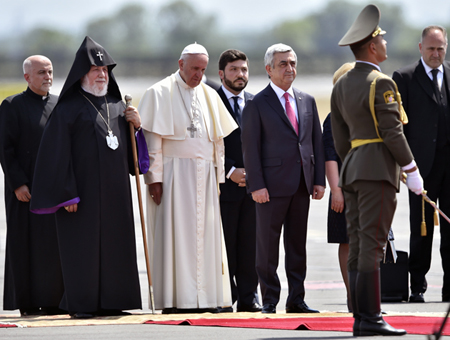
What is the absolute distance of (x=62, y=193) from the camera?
24.0ft

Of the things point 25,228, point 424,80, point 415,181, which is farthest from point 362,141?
point 25,228

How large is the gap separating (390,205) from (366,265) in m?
0.42

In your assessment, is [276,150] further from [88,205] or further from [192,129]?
[88,205]

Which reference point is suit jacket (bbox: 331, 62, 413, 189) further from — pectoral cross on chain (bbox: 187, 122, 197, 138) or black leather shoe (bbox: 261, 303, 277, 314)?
pectoral cross on chain (bbox: 187, 122, 197, 138)

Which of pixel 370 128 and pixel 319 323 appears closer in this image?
pixel 370 128

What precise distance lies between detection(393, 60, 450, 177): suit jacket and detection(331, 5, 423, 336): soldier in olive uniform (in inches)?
83.2

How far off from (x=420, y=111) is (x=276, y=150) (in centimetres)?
147

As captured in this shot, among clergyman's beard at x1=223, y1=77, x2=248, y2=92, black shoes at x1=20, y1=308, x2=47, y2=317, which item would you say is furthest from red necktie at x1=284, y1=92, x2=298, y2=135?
black shoes at x1=20, y1=308, x2=47, y2=317

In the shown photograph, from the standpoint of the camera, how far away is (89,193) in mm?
7484

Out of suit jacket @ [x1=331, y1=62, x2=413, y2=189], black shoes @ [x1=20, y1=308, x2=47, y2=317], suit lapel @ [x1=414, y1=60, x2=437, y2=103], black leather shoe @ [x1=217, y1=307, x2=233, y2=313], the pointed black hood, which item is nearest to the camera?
suit jacket @ [x1=331, y1=62, x2=413, y2=189]

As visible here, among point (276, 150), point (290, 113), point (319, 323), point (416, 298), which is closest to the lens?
point (319, 323)

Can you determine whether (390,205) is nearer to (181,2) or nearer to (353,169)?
(353,169)

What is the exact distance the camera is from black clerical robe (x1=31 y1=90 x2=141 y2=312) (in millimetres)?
7355

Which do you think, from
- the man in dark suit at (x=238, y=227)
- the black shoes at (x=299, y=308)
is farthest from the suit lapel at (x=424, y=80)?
the black shoes at (x=299, y=308)
